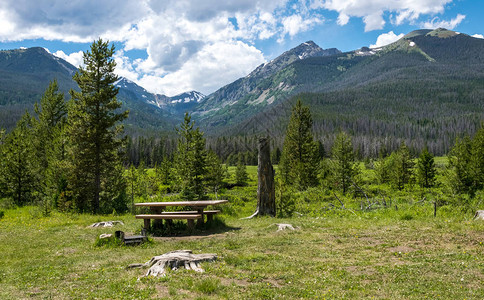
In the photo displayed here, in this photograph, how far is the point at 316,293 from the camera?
6164 mm

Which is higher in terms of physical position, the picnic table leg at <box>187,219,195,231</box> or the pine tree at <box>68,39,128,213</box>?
the pine tree at <box>68,39,128,213</box>

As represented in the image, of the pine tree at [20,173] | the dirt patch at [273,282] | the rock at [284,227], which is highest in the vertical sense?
the pine tree at [20,173]

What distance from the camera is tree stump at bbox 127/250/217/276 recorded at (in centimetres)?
785

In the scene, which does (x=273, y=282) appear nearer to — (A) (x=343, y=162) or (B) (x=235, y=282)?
(B) (x=235, y=282)

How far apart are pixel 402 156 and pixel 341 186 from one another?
9723mm

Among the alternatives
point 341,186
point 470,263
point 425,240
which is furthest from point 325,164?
point 470,263

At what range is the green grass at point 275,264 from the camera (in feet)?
20.9

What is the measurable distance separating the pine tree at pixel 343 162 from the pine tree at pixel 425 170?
885 cm

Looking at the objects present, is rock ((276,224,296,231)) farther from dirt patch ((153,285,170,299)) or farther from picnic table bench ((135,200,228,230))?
dirt patch ((153,285,170,299))

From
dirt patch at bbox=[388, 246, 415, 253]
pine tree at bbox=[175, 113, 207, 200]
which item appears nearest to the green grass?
dirt patch at bbox=[388, 246, 415, 253]

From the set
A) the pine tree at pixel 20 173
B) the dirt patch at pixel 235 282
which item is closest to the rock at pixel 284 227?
the dirt patch at pixel 235 282

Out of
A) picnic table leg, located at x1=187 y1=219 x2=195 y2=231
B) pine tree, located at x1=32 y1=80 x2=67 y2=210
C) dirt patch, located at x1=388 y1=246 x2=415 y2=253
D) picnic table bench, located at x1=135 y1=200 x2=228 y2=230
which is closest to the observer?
dirt patch, located at x1=388 y1=246 x2=415 y2=253

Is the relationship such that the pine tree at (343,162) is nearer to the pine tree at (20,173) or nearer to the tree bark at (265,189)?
the tree bark at (265,189)

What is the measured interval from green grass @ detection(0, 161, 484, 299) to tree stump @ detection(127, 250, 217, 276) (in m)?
0.32
